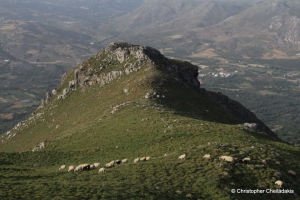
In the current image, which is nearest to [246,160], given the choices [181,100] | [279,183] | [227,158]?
[227,158]

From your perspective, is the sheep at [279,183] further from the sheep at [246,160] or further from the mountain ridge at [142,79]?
the mountain ridge at [142,79]

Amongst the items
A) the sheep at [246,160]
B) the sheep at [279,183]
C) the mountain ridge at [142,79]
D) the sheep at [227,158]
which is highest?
the mountain ridge at [142,79]

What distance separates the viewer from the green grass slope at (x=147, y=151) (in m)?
36.6

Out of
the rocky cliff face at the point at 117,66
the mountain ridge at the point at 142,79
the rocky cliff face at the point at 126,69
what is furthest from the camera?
the rocky cliff face at the point at 117,66

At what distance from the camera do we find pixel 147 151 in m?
56.8

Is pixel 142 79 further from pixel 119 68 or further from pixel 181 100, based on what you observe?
pixel 119 68

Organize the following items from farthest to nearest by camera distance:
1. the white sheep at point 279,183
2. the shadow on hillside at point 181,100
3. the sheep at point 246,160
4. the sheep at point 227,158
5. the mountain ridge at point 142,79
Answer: the mountain ridge at point 142,79 < the shadow on hillside at point 181,100 < the sheep at point 246,160 < the sheep at point 227,158 < the white sheep at point 279,183

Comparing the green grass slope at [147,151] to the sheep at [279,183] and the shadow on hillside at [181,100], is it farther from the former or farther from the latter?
the sheep at [279,183]

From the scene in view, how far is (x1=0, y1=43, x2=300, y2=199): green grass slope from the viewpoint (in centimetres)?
3662

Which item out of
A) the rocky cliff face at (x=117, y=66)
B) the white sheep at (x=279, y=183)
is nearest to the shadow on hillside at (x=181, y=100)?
the rocky cliff face at (x=117, y=66)

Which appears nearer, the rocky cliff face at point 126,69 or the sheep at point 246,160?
the sheep at point 246,160

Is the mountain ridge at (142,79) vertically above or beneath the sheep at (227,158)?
above

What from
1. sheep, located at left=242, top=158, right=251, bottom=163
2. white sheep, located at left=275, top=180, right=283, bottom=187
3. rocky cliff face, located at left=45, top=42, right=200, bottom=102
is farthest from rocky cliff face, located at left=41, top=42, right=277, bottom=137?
white sheep, located at left=275, top=180, right=283, bottom=187

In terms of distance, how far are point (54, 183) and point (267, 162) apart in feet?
95.1
